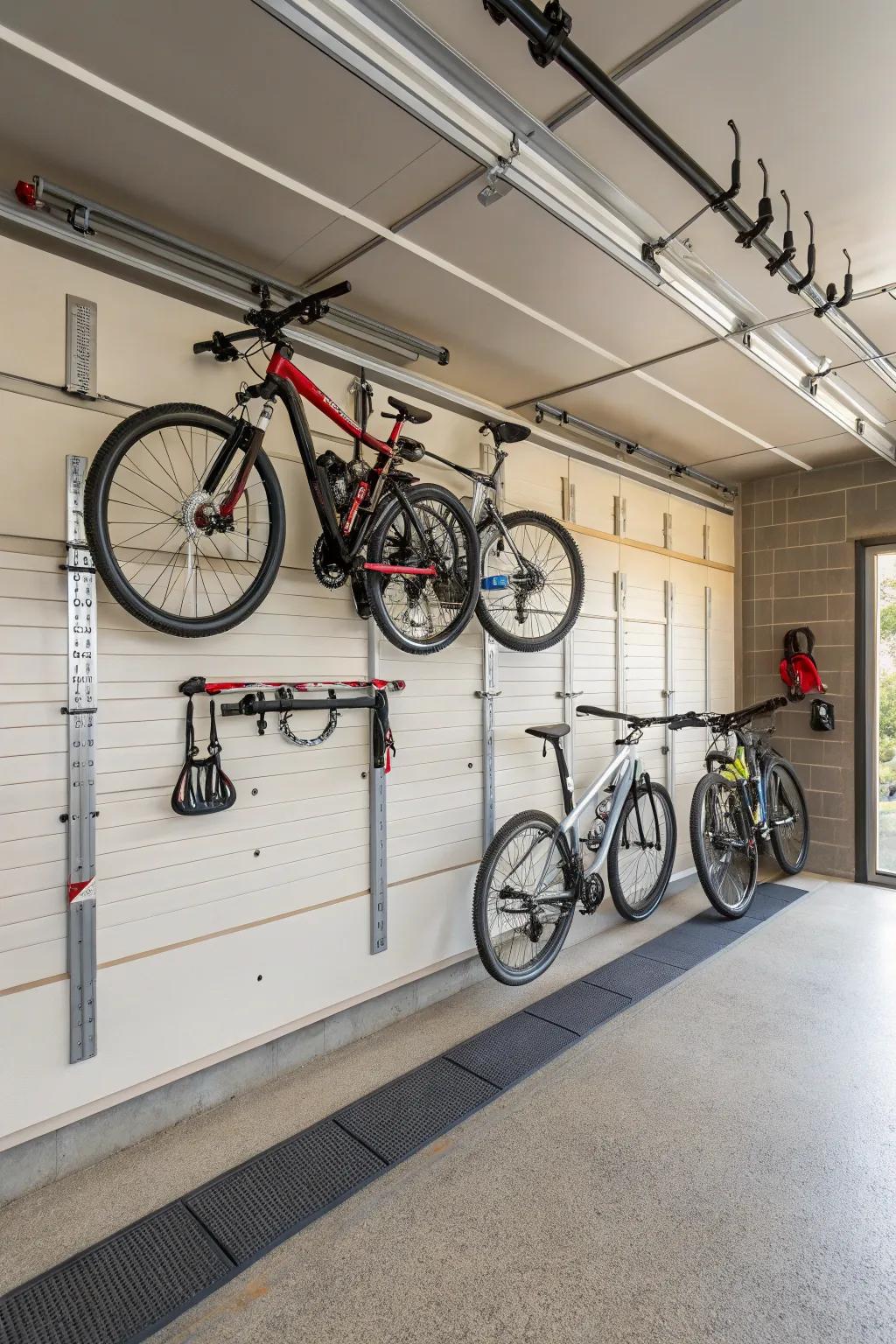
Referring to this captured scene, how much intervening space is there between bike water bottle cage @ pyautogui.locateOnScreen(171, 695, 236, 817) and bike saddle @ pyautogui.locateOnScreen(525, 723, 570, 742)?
1.59 meters

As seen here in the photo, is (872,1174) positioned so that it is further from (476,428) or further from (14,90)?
(14,90)

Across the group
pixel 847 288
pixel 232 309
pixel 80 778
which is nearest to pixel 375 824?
pixel 80 778

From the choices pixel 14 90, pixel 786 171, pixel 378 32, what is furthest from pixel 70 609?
pixel 786 171

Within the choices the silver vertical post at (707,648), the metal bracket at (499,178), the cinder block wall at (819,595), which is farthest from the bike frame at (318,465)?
the cinder block wall at (819,595)

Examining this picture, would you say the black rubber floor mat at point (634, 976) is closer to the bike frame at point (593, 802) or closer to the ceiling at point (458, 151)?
the bike frame at point (593, 802)

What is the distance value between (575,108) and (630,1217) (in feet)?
9.95

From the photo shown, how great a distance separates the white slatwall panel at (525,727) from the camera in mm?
3576

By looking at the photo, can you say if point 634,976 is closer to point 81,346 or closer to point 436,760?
point 436,760

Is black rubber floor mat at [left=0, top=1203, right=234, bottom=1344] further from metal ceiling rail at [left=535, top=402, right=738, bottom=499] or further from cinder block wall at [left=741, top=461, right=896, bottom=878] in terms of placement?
cinder block wall at [left=741, top=461, right=896, bottom=878]

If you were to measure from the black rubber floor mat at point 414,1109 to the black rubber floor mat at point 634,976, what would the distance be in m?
1.03

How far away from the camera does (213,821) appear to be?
245 cm

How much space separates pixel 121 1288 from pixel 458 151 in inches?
124

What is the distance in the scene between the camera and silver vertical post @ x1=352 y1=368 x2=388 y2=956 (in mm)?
2906

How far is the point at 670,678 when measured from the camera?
4.80 m
